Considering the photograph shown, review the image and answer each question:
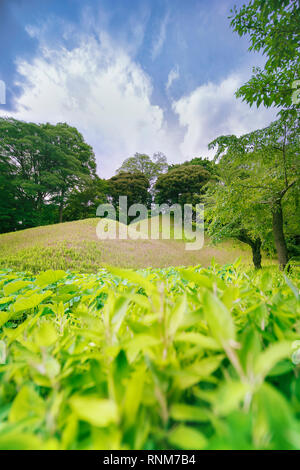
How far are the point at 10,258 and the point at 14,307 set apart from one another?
6.95m

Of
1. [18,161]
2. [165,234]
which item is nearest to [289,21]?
[165,234]

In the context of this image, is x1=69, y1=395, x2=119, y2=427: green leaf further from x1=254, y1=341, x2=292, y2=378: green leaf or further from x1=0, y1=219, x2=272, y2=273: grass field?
x1=0, y1=219, x2=272, y2=273: grass field

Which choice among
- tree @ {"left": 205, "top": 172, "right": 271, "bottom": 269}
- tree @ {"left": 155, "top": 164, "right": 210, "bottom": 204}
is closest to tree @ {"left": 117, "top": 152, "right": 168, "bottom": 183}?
tree @ {"left": 155, "top": 164, "right": 210, "bottom": 204}

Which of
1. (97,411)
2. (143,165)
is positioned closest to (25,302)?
(97,411)

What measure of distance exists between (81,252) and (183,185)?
49.2 feet

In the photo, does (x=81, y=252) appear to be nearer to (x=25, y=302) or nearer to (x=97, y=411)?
(x=25, y=302)

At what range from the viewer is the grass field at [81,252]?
6.28m

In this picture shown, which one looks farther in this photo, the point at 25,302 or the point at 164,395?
the point at 25,302

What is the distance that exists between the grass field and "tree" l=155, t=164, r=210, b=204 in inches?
344

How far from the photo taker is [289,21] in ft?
7.55

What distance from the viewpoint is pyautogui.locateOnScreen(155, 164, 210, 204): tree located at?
19203 millimetres

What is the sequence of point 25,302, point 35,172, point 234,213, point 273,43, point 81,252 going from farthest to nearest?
1. point 35,172
2. point 81,252
3. point 234,213
4. point 273,43
5. point 25,302

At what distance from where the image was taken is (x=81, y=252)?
7523 mm
